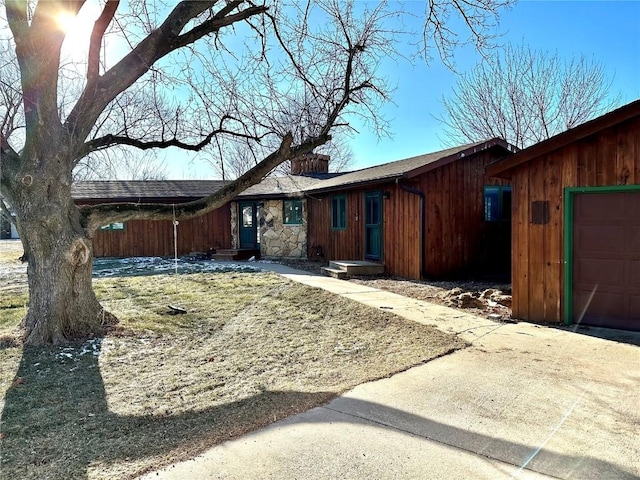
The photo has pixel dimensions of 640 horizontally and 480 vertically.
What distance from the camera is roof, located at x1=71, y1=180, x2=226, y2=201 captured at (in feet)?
56.2

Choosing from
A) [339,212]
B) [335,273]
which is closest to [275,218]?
[339,212]

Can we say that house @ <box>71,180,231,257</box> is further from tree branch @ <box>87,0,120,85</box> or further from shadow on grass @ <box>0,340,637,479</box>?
shadow on grass @ <box>0,340,637,479</box>

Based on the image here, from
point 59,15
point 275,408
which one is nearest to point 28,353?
point 275,408

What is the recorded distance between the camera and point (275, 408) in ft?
11.3

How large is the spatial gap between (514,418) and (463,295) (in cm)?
477

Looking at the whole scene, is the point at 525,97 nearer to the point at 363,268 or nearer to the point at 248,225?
the point at 248,225

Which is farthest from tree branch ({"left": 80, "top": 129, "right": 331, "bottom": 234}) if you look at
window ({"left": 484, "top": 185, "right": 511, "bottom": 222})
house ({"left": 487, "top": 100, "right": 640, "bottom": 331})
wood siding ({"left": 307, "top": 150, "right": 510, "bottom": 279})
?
window ({"left": 484, "top": 185, "right": 511, "bottom": 222})

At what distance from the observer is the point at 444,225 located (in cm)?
1094

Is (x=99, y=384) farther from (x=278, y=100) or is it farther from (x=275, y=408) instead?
(x=278, y=100)

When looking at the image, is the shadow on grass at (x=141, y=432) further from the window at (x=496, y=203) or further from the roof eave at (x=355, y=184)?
the window at (x=496, y=203)

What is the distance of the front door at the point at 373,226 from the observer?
1197 centimetres

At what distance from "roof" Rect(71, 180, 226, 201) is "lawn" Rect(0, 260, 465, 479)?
10.1 meters

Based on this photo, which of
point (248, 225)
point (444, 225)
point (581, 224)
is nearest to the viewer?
point (581, 224)

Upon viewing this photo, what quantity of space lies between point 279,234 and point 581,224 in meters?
11.4
